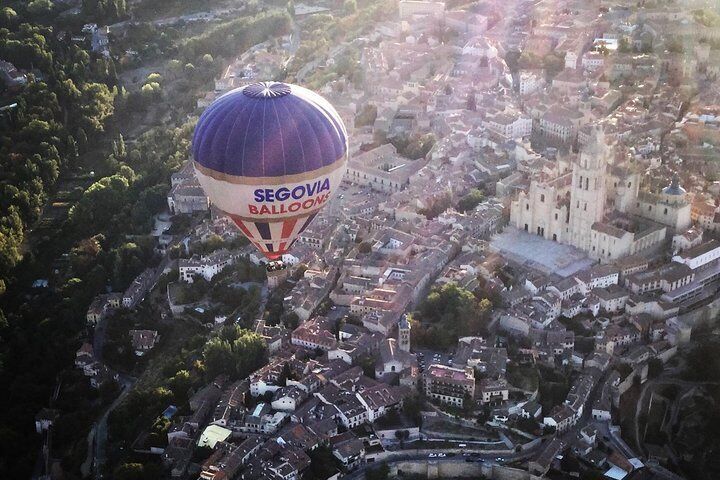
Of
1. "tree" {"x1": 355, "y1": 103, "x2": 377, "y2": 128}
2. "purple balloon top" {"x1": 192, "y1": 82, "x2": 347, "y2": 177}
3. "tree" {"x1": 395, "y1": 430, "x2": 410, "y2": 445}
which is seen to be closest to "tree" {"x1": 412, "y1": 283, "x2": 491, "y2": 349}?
"tree" {"x1": 395, "y1": 430, "x2": 410, "y2": 445}

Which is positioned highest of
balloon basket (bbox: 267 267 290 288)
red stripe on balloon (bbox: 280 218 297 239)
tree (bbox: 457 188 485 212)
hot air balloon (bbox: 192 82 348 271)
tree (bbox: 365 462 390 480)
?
hot air balloon (bbox: 192 82 348 271)

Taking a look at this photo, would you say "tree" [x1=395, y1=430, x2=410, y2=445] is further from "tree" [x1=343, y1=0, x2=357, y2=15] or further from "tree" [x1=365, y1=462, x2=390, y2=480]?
"tree" [x1=343, y1=0, x2=357, y2=15]

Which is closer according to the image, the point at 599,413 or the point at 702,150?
the point at 599,413

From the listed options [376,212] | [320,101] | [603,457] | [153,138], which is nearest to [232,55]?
[153,138]

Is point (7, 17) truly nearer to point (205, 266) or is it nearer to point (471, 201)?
point (205, 266)

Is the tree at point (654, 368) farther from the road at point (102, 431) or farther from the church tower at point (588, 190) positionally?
the road at point (102, 431)

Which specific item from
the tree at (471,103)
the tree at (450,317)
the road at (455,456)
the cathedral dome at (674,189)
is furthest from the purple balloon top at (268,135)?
the tree at (471,103)

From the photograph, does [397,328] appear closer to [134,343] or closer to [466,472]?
[466,472]
